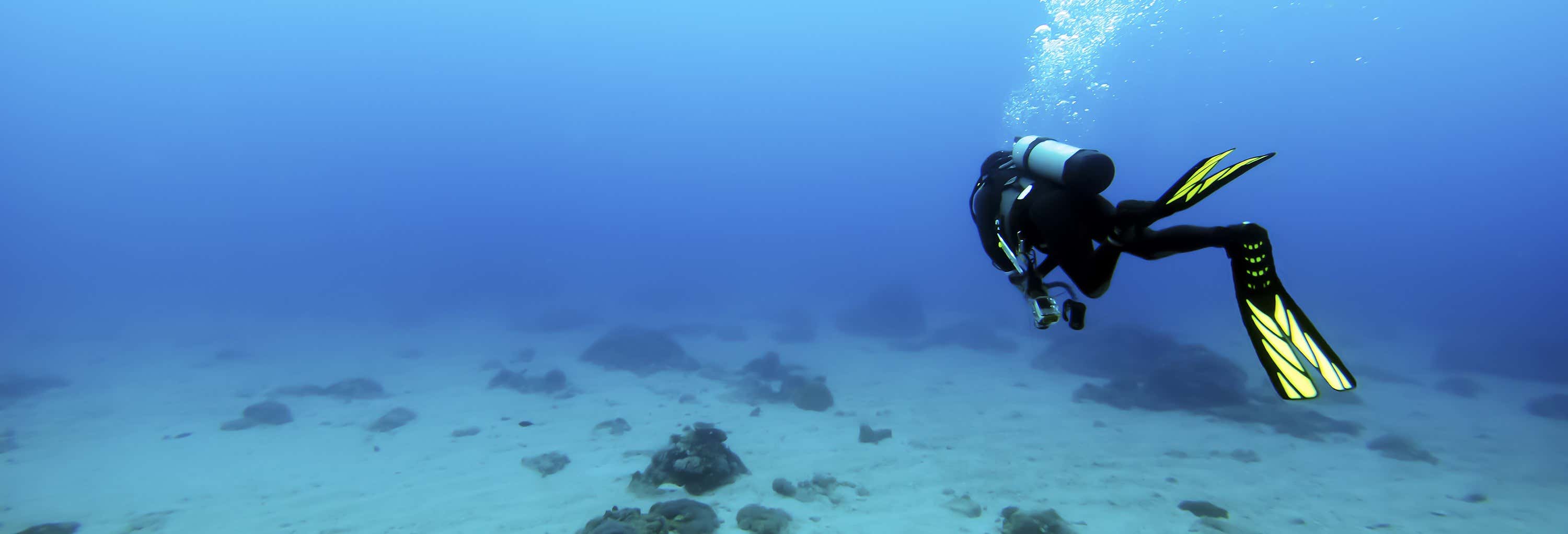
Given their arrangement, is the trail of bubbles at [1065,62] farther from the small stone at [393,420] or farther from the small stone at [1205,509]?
the small stone at [393,420]

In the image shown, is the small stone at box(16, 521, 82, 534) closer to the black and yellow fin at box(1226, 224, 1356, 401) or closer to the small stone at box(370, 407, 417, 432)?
the small stone at box(370, 407, 417, 432)

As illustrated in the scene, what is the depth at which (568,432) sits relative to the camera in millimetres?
12828

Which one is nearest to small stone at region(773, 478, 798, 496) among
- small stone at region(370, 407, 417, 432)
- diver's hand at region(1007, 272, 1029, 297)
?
diver's hand at region(1007, 272, 1029, 297)

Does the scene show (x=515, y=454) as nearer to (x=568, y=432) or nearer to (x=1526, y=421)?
(x=568, y=432)

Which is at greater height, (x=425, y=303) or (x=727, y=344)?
(x=425, y=303)

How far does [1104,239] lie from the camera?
3.86 m

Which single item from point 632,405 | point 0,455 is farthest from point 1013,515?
point 0,455

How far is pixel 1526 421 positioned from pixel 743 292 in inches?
1772

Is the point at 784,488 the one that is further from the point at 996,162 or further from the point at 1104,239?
the point at 1104,239

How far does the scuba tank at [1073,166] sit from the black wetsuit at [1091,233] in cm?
6

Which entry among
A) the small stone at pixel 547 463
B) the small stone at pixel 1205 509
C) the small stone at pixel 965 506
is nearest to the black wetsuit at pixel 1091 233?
the small stone at pixel 965 506

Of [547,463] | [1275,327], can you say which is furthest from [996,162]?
[547,463]

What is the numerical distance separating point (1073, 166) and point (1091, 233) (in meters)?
0.52

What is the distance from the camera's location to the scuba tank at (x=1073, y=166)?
11.5ft
